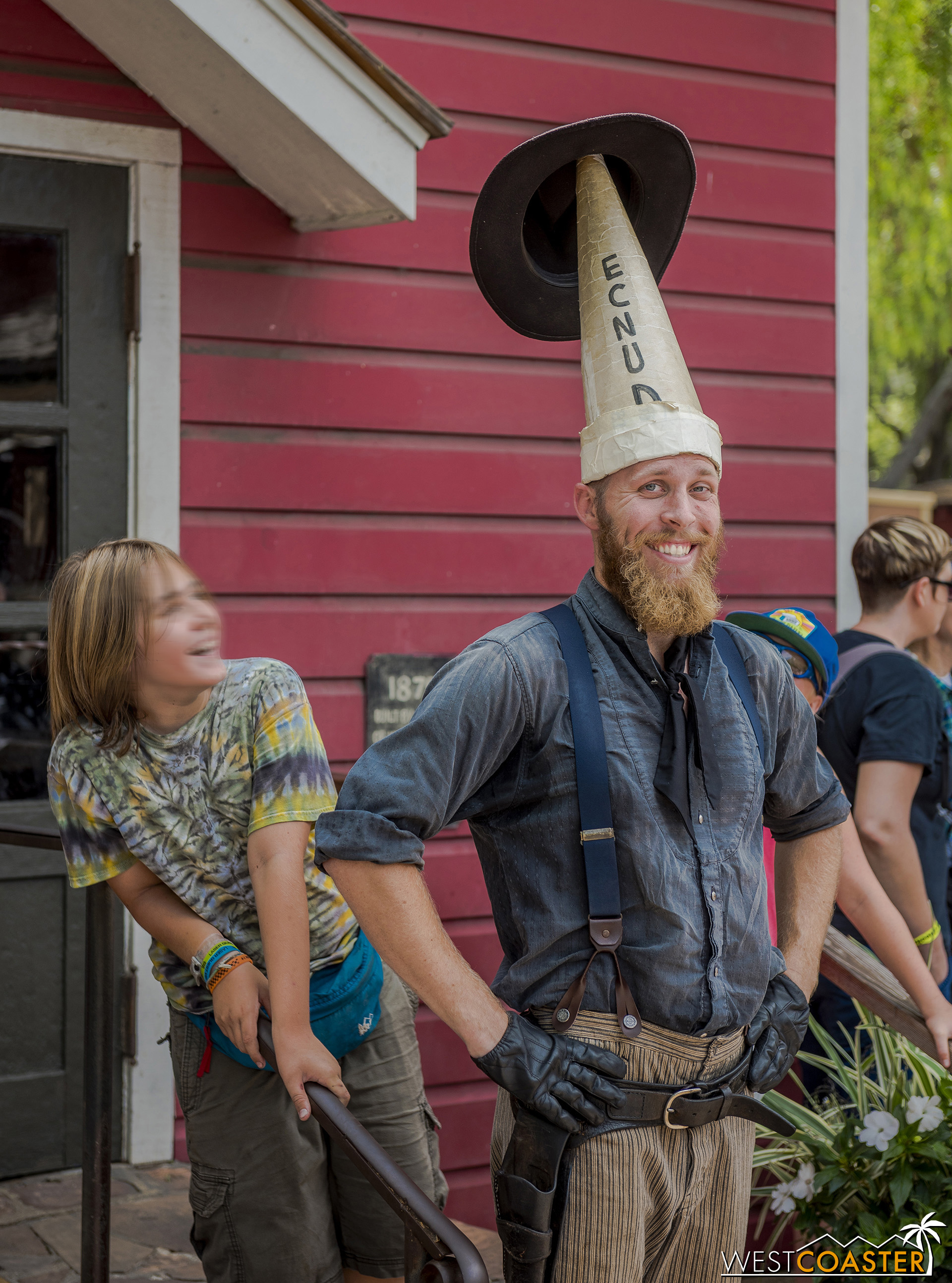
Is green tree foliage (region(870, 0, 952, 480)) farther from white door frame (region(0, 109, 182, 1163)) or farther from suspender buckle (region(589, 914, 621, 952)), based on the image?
suspender buckle (region(589, 914, 621, 952))

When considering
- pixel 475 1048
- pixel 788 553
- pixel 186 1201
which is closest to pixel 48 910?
pixel 186 1201

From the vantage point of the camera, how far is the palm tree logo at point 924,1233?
2.39 meters

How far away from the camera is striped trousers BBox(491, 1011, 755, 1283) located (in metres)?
1.72

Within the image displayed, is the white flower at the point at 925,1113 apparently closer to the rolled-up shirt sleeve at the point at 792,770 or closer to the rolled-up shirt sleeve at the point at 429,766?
the rolled-up shirt sleeve at the point at 792,770

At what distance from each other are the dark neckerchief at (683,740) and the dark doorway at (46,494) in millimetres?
2036

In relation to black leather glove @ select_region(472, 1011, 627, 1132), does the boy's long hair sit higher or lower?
higher

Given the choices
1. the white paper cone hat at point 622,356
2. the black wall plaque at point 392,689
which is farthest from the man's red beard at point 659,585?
the black wall plaque at point 392,689

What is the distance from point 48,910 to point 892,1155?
221cm

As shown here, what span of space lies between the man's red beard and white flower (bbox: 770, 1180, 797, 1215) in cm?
143

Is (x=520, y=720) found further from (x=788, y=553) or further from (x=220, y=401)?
(x=788, y=553)

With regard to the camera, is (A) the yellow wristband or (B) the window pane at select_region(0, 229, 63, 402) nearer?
(A) the yellow wristband

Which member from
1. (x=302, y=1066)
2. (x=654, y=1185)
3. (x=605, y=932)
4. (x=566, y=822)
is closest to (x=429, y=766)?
(x=566, y=822)

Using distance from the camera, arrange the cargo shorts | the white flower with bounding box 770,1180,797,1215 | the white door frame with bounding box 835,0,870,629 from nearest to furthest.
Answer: the cargo shorts → the white flower with bounding box 770,1180,797,1215 → the white door frame with bounding box 835,0,870,629

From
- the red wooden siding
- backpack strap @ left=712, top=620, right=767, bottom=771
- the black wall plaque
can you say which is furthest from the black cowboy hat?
the black wall plaque
